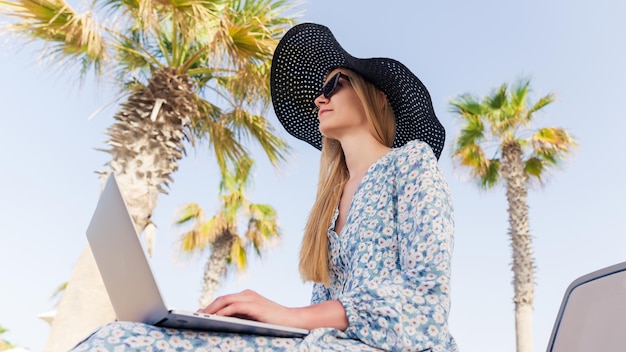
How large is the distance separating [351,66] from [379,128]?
1.02 ft

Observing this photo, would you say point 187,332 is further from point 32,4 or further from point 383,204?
point 32,4

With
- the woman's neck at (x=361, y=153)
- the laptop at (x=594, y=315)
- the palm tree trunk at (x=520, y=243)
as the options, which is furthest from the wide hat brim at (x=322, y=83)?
the palm tree trunk at (x=520, y=243)

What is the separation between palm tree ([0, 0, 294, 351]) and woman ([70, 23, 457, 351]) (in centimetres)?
377

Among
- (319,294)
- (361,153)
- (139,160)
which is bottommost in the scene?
(139,160)

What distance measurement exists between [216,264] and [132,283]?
1578 centimetres

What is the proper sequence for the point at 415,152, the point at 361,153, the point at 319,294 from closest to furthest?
the point at 415,152, the point at 319,294, the point at 361,153

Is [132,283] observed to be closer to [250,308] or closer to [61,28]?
[250,308]

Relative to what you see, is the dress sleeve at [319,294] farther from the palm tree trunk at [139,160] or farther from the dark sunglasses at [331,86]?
the palm tree trunk at [139,160]

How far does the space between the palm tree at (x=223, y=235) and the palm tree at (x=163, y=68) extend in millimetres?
8118

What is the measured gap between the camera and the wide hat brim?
2342 millimetres

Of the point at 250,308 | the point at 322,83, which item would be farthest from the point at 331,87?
the point at 250,308

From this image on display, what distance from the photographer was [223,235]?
53.4 feet

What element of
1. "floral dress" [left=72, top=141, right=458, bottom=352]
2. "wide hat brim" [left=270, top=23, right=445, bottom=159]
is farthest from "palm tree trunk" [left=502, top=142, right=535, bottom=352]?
"floral dress" [left=72, top=141, right=458, bottom=352]

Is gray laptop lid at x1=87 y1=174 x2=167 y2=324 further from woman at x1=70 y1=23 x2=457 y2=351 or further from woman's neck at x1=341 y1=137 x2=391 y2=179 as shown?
woman's neck at x1=341 y1=137 x2=391 y2=179
